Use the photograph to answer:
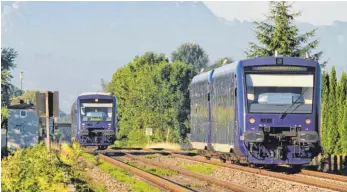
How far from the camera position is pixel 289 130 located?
74.6ft

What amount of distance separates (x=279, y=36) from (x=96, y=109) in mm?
12155

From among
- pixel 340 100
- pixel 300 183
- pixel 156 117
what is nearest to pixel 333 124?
pixel 340 100

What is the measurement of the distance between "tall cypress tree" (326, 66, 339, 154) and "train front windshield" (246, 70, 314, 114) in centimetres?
1159

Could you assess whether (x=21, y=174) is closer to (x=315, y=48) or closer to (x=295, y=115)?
(x=295, y=115)

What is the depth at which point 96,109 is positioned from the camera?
44.0 meters

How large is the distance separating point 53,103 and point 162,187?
3.84 metres

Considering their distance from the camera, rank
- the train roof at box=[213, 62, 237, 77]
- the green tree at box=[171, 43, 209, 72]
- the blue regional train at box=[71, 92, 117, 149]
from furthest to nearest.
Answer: the green tree at box=[171, 43, 209, 72] → the blue regional train at box=[71, 92, 117, 149] → the train roof at box=[213, 62, 237, 77]

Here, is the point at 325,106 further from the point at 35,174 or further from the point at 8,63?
the point at 8,63

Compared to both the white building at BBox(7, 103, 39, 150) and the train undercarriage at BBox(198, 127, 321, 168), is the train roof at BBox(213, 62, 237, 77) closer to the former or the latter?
the train undercarriage at BBox(198, 127, 321, 168)

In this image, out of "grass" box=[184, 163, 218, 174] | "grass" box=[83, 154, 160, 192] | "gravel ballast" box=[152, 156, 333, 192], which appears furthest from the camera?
"grass" box=[184, 163, 218, 174]

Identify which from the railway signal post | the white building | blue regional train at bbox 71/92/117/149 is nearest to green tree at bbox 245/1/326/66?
blue regional train at bbox 71/92/117/149

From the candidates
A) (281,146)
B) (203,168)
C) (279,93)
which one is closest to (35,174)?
(281,146)

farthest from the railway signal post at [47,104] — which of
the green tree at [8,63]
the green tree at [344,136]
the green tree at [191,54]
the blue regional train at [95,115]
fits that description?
the green tree at [191,54]

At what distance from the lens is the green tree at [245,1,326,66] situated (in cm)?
4794
